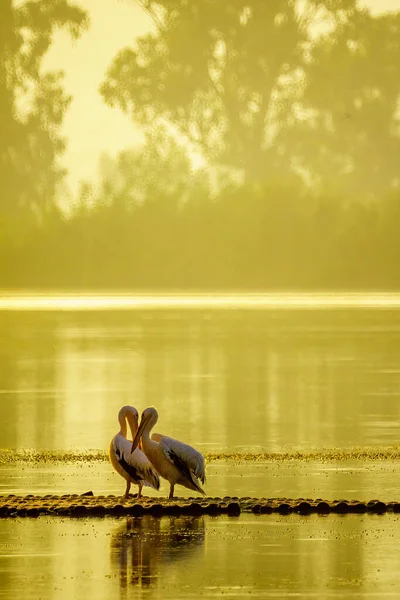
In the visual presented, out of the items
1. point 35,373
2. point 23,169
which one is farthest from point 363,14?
point 35,373

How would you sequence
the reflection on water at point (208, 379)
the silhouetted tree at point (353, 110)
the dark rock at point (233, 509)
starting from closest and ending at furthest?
the dark rock at point (233, 509)
the reflection on water at point (208, 379)
the silhouetted tree at point (353, 110)

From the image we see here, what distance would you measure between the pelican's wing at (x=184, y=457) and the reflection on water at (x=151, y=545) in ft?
1.79

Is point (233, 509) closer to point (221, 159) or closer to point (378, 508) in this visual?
point (378, 508)

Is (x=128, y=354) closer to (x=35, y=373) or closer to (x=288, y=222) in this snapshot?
(x=35, y=373)

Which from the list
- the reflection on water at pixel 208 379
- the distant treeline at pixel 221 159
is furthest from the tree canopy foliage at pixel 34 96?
the reflection on water at pixel 208 379

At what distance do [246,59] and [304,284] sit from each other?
1074 centimetres

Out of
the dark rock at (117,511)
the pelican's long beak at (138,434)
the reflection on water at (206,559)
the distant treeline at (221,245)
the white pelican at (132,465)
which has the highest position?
the distant treeline at (221,245)

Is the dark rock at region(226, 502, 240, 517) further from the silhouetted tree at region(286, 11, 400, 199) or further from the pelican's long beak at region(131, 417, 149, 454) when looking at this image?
the silhouetted tree at region(286, 11, 400, 199)

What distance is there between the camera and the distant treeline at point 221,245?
70.0 m

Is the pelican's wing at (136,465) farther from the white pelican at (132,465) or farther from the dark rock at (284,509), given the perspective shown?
the dark rock at (284,509)

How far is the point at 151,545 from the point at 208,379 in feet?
49.9

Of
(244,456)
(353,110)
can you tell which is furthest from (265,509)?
(353,110)

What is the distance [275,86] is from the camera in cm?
7500

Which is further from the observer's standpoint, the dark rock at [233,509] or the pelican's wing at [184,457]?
the pelican's wing at [184,457]
